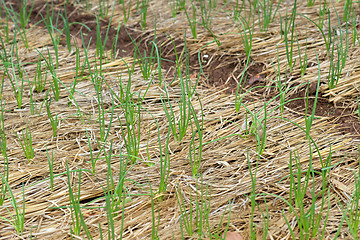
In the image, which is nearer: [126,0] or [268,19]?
[268,19]

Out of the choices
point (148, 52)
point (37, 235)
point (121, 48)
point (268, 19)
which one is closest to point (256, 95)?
point (268, 19)

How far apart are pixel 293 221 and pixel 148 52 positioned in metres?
1.76

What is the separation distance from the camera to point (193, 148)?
1.89 m

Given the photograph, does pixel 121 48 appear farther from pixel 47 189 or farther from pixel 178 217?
pixel 178 217

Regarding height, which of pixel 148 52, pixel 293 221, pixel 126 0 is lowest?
pixel 293 221

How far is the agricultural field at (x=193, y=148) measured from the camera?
1583 millimetres

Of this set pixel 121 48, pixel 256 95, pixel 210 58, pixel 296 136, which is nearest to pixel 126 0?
pixel 121 48

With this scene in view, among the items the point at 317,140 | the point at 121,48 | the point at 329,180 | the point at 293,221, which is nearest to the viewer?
the point at 293,221

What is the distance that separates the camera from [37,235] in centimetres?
160

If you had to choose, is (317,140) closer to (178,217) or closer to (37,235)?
(178,217)

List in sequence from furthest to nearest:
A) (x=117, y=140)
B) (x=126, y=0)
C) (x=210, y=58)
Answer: (x=126, y=0) → (x=210, y=58) → (x=117, y=140)

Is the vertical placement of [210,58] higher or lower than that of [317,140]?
higher

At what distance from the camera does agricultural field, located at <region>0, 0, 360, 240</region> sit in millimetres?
1583

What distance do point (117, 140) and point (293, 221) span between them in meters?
0.97
